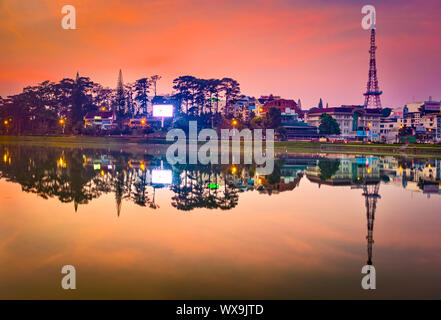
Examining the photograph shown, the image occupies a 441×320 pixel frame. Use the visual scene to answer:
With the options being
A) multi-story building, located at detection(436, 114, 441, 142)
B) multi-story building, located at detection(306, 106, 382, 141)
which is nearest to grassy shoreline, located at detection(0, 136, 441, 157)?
multi-story building, located at detection(306, 106, 382, 141)

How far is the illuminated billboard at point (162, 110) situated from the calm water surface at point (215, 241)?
268 feet

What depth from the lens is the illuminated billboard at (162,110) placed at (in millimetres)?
107562

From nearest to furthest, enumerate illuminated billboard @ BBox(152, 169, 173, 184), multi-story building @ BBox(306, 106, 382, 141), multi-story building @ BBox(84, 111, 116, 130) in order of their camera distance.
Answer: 1. illuminated billboard @ BBox(152, 169, 173, 184)
2. multi-story building @ BBox(84, 111, 116, 130)
3. multi-story building @ BBox(306, 106, 382, 141)

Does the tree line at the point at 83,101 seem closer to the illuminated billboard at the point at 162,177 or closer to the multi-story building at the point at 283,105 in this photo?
the multi-story building at the point at 283,105

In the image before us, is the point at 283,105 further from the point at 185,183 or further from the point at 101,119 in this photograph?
the point at 185,183

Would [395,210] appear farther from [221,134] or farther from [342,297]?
[221,134]

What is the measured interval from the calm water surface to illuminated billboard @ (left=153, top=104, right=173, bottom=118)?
8167cm

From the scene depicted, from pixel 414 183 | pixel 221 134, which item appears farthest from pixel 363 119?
pixel 414 183

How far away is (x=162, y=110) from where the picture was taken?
10794cm

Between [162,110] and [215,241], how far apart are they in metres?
96.6

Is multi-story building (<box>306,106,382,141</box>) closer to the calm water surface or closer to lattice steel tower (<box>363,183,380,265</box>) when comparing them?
lattice steel tower (<box>363,183,380,265</box>)

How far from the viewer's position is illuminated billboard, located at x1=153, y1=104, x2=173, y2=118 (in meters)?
108

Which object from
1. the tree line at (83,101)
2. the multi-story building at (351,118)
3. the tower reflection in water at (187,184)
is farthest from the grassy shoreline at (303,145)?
the multi-story building at (351,118)

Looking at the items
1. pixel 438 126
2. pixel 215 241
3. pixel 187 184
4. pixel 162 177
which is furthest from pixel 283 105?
pixel 215 241
